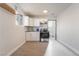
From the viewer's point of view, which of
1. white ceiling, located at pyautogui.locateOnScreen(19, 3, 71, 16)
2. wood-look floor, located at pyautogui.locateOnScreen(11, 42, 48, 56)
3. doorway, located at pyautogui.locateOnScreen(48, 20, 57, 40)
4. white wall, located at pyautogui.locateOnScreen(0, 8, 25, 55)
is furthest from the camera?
doorway, located at pyautogui.locateOnScreen(48, 20, 57, 40)

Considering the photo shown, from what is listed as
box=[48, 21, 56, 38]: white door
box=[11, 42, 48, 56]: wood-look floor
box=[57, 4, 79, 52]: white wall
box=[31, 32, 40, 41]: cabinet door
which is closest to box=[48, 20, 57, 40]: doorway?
box=[48, 21, 56, 38]: white door

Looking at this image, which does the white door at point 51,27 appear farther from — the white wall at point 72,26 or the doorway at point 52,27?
the white wall at point 72,26

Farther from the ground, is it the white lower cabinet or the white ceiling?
the white ceiling

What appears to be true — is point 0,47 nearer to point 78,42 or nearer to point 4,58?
point 4,58

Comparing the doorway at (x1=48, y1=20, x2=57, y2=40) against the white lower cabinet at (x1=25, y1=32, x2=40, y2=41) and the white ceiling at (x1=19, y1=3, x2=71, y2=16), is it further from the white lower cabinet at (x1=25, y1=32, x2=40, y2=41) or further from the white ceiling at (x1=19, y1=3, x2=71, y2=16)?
the white ceiling at (x1=19, y1=3, x2=71, y2=16)

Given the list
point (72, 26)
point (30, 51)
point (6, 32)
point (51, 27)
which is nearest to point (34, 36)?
→ point (51, 27)

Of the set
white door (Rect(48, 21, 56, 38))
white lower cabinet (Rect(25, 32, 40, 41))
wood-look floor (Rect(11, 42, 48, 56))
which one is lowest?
wood-look floor (Rect(11, 42, 48, 56))

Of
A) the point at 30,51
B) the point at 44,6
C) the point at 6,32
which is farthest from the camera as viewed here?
the point at 44,6

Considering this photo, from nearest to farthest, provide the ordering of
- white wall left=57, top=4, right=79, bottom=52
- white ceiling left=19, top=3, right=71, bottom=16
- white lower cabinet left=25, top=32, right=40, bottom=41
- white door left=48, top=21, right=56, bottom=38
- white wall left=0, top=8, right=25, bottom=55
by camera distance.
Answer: white wall left=0, top=8, right=25, bottom=55
white wall left=57, top=4, right=79, bottom=52
white ceiling left=19, top=3, right=71, bottom=16
white lower cabinet left=25, top=32, right=40, bottom=41
white door left=48, top=21, right=56, bottom=38

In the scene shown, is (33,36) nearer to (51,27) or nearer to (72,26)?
(51,27)

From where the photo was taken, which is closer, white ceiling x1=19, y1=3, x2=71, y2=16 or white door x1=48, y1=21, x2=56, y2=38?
white ceiling x1=19, y1=3, x2=71, y2=16

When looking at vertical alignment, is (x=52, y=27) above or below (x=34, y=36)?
above

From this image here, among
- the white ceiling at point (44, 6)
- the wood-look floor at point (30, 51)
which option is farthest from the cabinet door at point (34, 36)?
the wood-look floor at point (30, 51)

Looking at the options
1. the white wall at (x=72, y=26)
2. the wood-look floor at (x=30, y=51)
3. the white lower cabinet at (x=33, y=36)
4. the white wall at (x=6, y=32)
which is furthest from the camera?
the white lower cabinet at (x=33, y=36)
